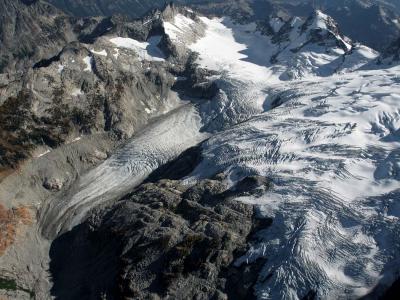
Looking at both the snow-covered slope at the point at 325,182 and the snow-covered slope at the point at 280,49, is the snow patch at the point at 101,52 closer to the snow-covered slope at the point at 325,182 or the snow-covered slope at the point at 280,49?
the snow-covered slope at the point at 280,49

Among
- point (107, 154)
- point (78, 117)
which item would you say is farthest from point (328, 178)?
point (78, 117)

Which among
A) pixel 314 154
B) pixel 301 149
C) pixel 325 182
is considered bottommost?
pixel 301 149

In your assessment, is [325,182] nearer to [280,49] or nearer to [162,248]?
[162,248]

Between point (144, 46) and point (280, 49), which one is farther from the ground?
point (144, 46)

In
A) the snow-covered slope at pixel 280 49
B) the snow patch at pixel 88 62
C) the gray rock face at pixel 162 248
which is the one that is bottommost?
Answer: the snow-covered slope at pixel 280 49

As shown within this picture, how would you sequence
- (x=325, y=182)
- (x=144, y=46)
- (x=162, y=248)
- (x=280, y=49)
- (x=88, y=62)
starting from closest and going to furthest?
1. (x=162, y=248)
2. (x=325, y=182)
3. (x=88, y=62)
4. (x=144, y=46)
5. (x=280, y=49)

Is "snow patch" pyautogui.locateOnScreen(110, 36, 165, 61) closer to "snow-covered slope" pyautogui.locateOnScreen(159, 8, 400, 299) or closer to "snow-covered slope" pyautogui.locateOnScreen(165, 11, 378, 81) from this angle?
"snow-covered slope" pyautogui.locateOnScreen(165, 11, 378, 81)

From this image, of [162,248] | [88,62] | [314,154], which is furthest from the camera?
[88,62]

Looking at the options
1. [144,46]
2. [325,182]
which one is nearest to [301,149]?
[325,182]

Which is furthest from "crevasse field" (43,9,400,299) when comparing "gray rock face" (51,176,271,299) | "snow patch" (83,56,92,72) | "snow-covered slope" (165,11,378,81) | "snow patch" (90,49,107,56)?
"snow patch" (83,56,92,72)

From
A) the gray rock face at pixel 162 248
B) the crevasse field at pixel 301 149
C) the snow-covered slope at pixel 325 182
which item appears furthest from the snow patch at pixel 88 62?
the gray rock face at pixel 162 248
